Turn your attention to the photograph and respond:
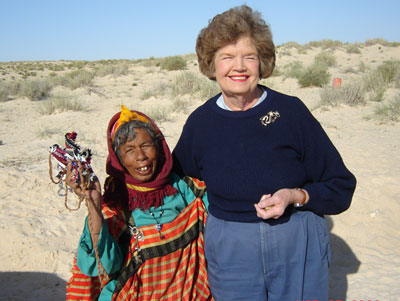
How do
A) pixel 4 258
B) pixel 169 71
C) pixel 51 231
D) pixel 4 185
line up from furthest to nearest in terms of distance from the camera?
pixel 169 71 < pixel 4 185 < pixel 51 231 < pixel 4 258

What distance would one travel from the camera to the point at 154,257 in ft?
Answer: 7.06

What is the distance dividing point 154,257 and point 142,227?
0.19 metres

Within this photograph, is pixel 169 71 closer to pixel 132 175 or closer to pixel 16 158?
pixel 16 158

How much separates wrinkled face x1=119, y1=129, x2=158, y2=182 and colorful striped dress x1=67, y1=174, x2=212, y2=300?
0.23m

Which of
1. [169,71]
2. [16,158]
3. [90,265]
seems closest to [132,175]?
[90,265]

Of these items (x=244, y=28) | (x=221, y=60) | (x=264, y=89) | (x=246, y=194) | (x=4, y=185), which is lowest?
(x=4, y=185)

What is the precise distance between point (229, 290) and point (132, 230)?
0.65 metres

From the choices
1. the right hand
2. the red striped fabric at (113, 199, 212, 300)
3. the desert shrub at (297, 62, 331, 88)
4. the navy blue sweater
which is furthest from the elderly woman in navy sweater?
the desert shrub at (297, 62, 331, 88)

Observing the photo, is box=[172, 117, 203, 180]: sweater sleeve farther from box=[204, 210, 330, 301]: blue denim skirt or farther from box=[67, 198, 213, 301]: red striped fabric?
box=[204, 210, 330, 301]: blue denim skirt

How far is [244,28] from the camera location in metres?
1.84

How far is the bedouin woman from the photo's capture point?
6.81 feet

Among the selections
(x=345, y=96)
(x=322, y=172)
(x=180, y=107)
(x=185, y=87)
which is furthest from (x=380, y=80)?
(x=322, y=172)

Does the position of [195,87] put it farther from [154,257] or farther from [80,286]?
[80,286]

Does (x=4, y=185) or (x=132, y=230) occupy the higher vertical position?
(x=132, y=230)
